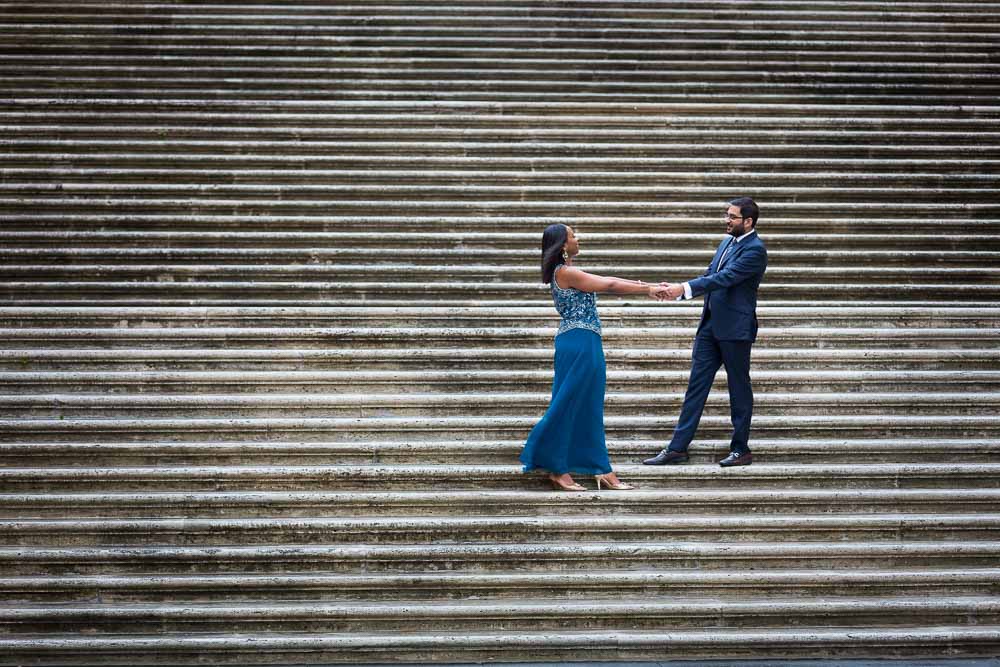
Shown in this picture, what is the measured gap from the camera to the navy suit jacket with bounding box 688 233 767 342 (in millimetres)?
6086

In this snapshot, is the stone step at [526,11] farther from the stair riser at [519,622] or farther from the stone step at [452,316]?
the stair riser at [519,622]

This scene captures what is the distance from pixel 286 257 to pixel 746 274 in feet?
12.3

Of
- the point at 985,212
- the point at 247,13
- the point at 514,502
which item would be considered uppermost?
the point at 247,13

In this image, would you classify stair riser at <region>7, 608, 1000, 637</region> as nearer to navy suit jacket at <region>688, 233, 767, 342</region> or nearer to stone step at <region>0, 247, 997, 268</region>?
navy suit jacket at <region>688, 233, 767, 342</region>

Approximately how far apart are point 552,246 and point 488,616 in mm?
2150

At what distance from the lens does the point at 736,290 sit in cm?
618

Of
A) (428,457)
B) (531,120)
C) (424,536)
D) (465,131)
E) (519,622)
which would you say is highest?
(531,120)

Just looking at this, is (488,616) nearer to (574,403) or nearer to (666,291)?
(574,403)

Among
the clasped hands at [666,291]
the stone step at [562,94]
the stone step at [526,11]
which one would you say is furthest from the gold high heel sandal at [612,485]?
the stone step at [526,11]

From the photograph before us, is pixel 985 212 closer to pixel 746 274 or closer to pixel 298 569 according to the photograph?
pixel 746 274

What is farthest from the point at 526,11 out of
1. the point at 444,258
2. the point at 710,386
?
the point at 710,386

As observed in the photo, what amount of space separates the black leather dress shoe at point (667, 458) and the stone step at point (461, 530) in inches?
16.1

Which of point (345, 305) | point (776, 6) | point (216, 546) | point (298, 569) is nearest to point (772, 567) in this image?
point (298, 569)

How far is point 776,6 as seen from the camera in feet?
36.5
